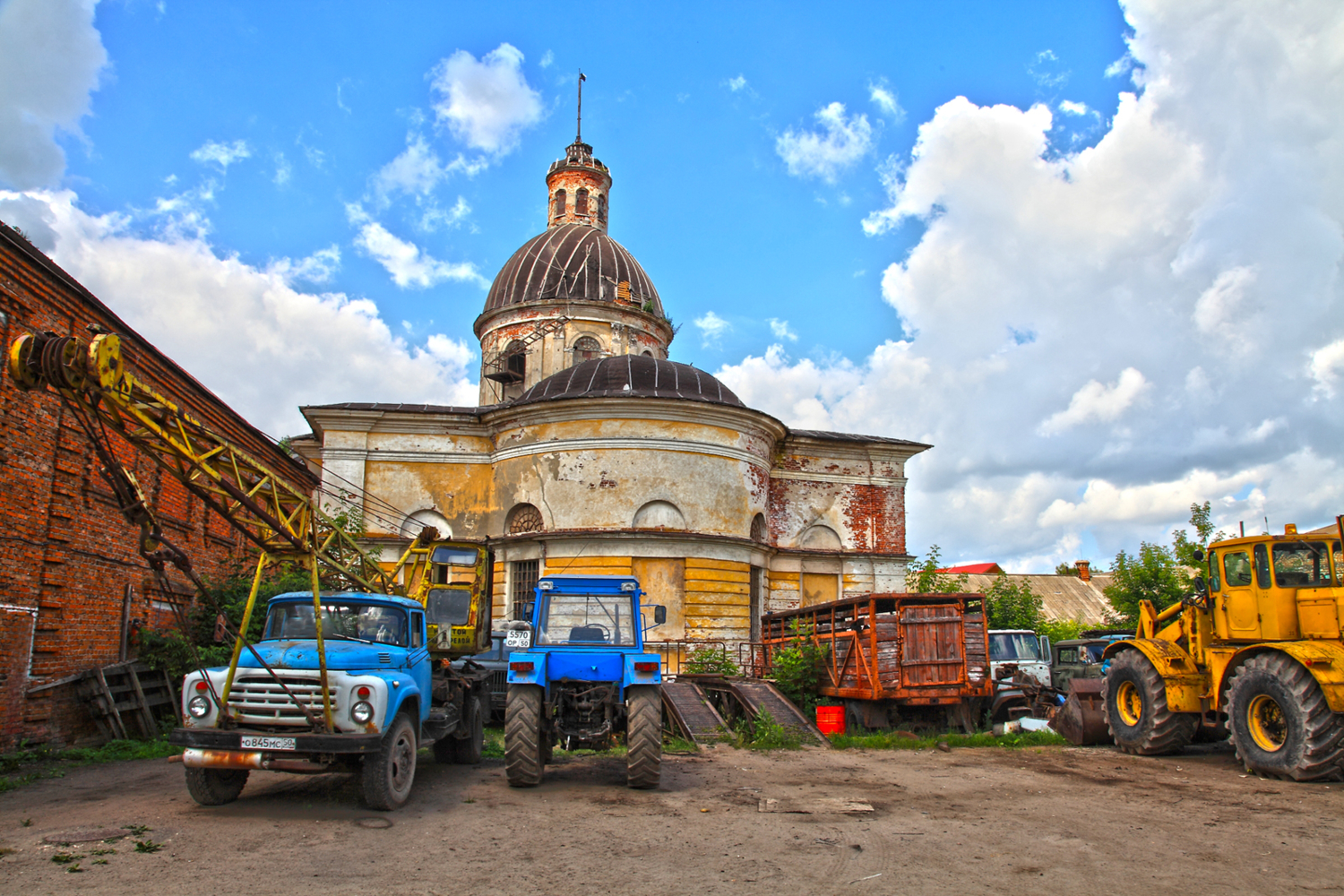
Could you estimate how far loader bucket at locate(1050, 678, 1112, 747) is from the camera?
1305 centimetres

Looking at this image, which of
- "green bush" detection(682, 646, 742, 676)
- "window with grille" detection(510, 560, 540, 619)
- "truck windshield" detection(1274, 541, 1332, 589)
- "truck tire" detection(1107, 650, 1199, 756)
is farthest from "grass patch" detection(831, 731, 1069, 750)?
"window with grille" detection(510, 560, 540, 619)

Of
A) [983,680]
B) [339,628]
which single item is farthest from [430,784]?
[983,680]

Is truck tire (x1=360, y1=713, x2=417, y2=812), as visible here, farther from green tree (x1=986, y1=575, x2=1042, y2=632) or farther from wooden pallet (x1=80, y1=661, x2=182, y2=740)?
green tree (x1=986, y1=575, x2=1042, y2=632)

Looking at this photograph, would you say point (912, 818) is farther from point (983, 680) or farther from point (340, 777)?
point (983, 680)

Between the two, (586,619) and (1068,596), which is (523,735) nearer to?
(586,619)

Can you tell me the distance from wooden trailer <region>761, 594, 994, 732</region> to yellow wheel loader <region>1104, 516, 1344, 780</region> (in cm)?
222

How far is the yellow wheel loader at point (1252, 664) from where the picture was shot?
30.4ft

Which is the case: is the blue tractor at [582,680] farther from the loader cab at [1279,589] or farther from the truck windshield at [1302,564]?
the truck windshield at [1302,564]

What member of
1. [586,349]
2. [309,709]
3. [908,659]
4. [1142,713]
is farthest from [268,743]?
[586,349]

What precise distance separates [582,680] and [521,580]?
12940 millimetres

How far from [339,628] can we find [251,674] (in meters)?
1.18

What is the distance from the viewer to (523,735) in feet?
29.6

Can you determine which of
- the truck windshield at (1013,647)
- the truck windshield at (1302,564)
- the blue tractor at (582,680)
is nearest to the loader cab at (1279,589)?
the truck windshield at (1302,564)

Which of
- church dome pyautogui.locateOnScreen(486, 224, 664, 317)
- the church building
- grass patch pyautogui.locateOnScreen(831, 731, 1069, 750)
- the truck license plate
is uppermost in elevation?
church dome pyautogui.locateOnScreen(486, 224, 664, 317)
